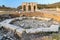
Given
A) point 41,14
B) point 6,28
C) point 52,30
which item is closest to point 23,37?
point 52,30

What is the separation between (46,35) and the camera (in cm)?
807

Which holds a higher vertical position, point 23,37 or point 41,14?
point 23,37

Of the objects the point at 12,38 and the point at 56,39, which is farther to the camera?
the point at 12,38

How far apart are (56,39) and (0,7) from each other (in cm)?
2995

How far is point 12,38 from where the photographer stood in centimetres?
897

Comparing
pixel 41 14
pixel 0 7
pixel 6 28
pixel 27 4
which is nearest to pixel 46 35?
pixel 6 28

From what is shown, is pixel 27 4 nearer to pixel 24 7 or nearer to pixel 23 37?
pixel 24 7

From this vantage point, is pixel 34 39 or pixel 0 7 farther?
pixel 0 7

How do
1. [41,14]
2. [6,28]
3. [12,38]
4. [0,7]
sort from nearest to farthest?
[12,38]
[6,28]
[41,14]
[0,7]

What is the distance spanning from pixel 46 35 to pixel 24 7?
22510 millimetres

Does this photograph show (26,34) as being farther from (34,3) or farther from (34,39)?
(34,3)

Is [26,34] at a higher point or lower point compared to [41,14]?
higher

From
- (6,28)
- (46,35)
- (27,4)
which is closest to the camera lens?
(46,35)

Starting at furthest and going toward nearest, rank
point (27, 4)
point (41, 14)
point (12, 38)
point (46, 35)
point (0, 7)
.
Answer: point (0, 7) → point (27, 4) → point (41, 14) → point (12, 38) → point (46, 35)
